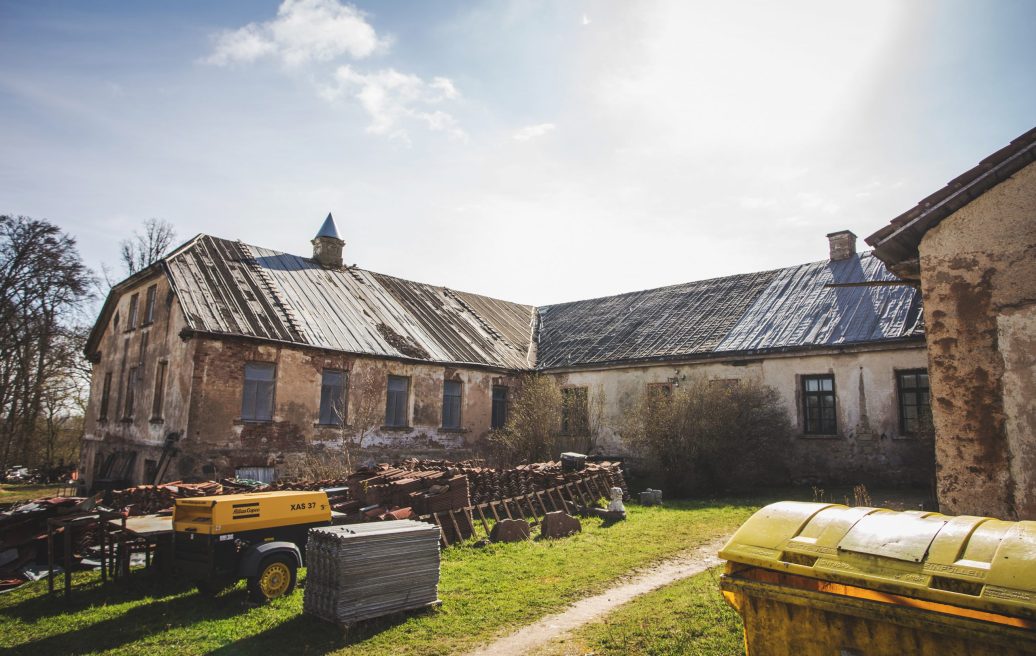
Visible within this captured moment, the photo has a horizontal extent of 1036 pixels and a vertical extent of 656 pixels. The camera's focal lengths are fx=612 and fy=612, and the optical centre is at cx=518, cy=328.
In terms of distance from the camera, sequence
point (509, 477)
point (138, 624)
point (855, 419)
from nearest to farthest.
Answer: point (138, 624)
point (509, 477)
point (855, 419)

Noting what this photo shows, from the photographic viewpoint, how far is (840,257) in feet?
67.9

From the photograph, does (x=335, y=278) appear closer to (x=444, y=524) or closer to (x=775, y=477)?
(x=444, y=524)

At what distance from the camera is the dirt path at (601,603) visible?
599cm

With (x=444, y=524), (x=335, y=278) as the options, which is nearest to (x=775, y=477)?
(x=444, y=524)

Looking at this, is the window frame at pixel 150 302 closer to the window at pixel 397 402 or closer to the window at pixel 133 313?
the window at pixel 133 313

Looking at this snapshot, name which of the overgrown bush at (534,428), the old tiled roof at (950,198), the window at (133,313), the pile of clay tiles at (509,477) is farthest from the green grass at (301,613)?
the window at (133,313)

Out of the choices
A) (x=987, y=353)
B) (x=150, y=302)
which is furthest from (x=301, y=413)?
(x=987, y=353)

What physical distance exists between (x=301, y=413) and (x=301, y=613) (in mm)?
10616

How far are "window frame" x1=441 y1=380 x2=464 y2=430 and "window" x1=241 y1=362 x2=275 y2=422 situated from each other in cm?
579

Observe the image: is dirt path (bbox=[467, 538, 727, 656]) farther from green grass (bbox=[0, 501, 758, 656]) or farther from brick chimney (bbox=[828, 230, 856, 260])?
brick chimney (bbox=[828, 230, 856, 260])

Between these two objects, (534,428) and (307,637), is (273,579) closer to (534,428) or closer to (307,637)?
(307,637)

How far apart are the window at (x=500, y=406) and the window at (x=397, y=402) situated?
150 inches

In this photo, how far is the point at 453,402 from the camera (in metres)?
20.9

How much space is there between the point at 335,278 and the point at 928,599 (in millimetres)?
20936
